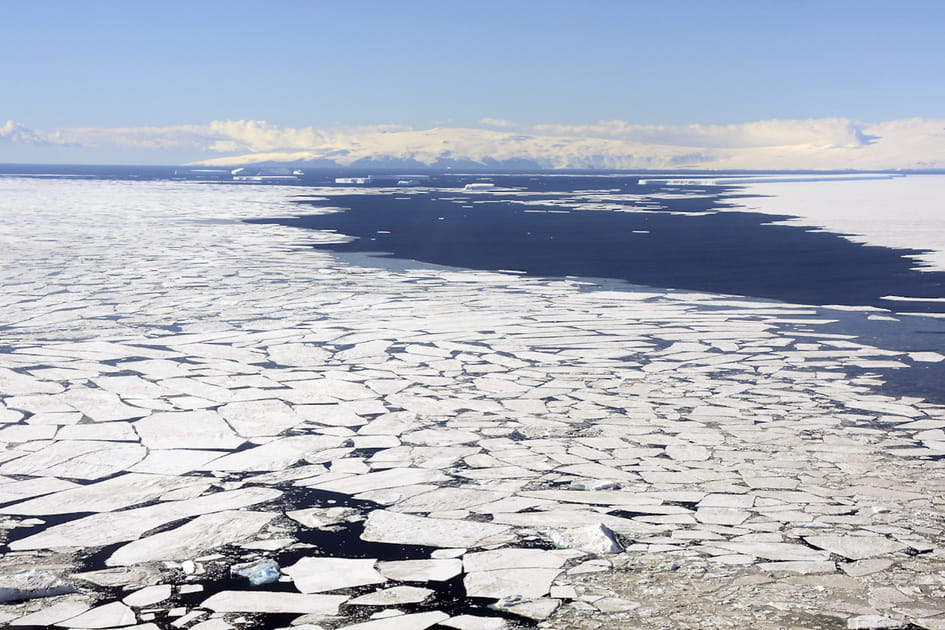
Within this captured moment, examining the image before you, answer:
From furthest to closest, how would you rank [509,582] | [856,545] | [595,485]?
[595,485] < [856,545] < [509,582]

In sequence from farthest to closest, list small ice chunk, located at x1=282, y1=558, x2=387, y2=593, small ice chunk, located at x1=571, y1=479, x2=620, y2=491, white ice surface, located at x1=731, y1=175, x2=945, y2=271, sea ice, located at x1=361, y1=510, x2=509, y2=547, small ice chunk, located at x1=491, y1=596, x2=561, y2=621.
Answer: white ice surface, located at x1=731, y1=175, x2=945, y2=271, small ice chunk, located at x1=571, y1=479, x2=620, y2=491, sea ice, located at x1=361, y1=510, x2=509, y2=547, small ice chunk, located at x1=282, y1=558, x2=387, y2=593, small ice chunk, located at x1=491, y1=596, x2=561, y2=621

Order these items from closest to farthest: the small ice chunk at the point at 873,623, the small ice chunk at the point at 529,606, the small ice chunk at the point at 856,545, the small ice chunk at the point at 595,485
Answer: the small ice chunk at the point at 873,623
the small ice chunk at the point at 529,606
the small ice chunk at the point at 856,545
the small ice chunk at the point at 595,485

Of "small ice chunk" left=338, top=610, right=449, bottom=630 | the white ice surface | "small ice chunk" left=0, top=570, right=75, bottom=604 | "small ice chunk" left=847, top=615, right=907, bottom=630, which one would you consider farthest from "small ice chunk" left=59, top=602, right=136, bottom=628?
the white ice surface

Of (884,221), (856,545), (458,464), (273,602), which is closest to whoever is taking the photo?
(273,602)

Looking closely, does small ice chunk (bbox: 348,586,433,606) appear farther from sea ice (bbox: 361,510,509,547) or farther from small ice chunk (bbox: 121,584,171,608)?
small ice chunk (bbox: 121,584,171,608)

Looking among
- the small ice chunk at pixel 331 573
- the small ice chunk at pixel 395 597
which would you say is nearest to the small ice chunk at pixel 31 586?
the small ice chunk at pixel 331 573

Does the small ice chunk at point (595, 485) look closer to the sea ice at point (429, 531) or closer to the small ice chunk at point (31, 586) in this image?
the sea ice at point (429, 531)

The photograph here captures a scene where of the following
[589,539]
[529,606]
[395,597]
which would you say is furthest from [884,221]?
[395,597]

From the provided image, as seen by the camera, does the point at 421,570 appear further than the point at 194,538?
No

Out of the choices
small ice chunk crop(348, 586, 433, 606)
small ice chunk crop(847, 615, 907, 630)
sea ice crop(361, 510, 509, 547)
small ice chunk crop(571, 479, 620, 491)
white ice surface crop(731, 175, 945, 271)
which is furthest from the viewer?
white ice surface crop(731, 175, 945, 271)

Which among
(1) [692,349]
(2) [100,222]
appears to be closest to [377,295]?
(1) [692,349]

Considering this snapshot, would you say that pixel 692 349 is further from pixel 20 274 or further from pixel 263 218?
pixel 263 218

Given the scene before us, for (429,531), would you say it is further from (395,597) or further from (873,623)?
(873,623)
